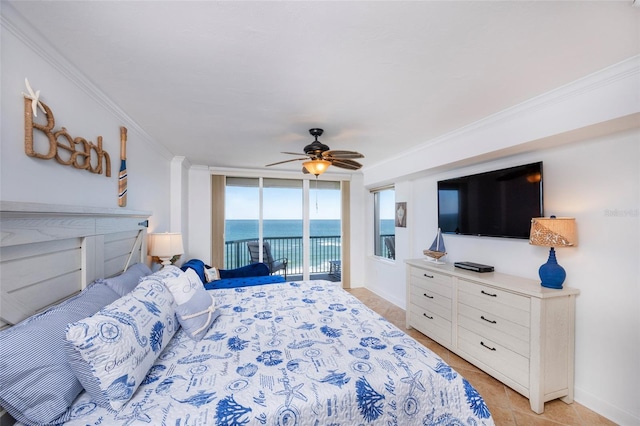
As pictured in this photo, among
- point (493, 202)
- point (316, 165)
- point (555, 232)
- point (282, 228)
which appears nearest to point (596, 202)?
point (555, 232)

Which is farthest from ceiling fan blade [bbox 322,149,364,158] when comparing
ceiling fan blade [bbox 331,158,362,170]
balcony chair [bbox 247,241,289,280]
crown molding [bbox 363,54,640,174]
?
balcony chair [bbox 247,241,289,280]

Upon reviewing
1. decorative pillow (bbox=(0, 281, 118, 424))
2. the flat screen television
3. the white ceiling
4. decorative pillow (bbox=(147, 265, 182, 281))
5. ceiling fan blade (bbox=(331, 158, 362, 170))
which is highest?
the white ceiling

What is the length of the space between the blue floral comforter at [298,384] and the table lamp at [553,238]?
54.6 inches

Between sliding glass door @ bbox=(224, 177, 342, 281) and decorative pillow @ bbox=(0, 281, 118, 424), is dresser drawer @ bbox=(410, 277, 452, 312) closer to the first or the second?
sliding glass door @ bbox=(224, 177, 342, 281)

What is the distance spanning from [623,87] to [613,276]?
1347 mm

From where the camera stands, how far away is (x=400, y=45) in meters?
1.46

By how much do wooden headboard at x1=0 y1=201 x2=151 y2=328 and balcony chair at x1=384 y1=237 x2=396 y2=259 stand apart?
159 inches

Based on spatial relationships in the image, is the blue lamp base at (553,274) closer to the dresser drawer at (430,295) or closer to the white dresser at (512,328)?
the white dresser at (512,328)

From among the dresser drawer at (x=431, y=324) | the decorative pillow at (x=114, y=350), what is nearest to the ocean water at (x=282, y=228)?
the dresser drawer at (x=431, y=324)

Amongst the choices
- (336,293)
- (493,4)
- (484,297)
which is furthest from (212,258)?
(493,4)

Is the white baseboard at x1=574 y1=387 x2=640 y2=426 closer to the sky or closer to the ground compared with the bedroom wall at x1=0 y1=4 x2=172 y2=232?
closer to the ground

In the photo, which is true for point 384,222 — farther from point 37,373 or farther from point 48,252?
point 37,373

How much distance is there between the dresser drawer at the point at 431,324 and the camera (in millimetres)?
2926

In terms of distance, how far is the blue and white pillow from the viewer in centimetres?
175
